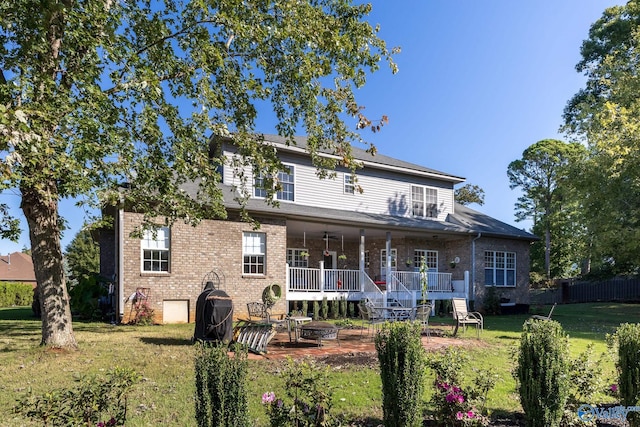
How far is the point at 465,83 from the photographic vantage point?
12898mm

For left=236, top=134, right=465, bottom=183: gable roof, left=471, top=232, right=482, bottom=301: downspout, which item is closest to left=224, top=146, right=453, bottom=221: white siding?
left=236, top=134, right=465, bottom=183: gable roof

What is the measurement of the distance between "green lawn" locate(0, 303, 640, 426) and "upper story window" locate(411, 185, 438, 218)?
975cm

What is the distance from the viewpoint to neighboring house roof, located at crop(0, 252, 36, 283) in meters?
45.2

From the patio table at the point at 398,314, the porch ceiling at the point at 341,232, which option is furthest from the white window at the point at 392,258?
the patio table at the point at 398,314

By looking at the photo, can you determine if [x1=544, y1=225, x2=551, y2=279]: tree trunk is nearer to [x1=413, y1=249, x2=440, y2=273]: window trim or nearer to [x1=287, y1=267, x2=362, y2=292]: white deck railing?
[x1=413, y1=249, x2=440, y2=273]: window trim

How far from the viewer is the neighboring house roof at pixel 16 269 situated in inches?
1779

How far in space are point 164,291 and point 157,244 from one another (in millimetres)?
1546

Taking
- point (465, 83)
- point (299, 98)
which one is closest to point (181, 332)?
point (299, 98)

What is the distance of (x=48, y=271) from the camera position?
8.69 metres

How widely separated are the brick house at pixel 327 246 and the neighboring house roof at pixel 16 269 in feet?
112

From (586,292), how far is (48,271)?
1385 inches

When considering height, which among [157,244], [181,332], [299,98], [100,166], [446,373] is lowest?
[181,332]

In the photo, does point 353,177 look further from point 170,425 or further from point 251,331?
point 170,425

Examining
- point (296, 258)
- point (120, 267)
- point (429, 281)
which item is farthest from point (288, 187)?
point (429, 281)
